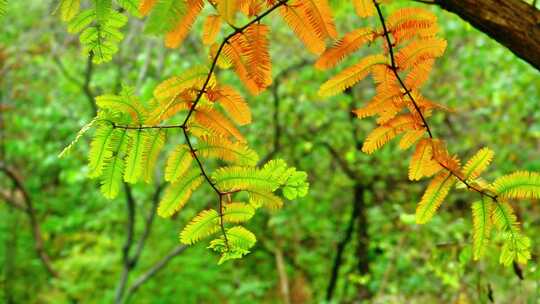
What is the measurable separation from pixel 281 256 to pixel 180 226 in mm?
1139

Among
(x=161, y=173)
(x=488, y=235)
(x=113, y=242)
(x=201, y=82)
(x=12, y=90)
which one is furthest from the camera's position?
(x=12, y=90)

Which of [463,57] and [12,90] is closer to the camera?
[463,57]

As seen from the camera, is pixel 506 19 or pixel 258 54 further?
pixel 506 19

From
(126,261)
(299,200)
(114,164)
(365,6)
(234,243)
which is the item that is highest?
(299,200)

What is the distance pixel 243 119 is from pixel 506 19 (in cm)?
60

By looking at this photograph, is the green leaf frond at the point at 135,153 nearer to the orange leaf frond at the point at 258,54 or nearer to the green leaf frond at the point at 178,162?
the green leaf frond at the point at 178,162

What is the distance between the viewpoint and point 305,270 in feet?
20.9

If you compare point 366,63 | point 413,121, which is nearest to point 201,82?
point 366,63

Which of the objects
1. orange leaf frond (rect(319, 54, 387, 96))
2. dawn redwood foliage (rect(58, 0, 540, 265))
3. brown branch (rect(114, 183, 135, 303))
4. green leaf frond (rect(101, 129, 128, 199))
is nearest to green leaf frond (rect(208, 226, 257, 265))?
dawn redwood foliage (rect(58, 0, 540, 265))

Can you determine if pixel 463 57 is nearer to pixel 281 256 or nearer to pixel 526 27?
pixel 281 256

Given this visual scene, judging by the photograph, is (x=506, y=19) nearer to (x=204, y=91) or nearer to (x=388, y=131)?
(x=388, y=131)

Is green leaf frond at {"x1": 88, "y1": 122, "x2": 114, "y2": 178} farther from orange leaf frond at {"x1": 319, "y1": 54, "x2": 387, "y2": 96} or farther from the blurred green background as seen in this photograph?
the blurred green background

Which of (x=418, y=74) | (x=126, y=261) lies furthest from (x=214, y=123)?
(x=126, y=261)

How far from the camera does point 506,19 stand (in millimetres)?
1228
